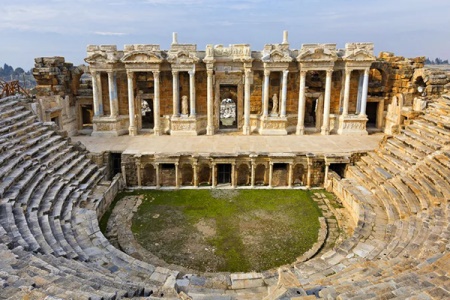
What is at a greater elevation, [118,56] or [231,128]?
[118,56]

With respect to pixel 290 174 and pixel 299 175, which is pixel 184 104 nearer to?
pixel 290 174

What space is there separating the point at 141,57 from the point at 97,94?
3.44 m

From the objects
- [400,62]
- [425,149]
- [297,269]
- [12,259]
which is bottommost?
[297,269]

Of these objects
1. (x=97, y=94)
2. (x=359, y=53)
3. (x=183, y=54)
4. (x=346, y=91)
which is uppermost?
(x=359, y=53)

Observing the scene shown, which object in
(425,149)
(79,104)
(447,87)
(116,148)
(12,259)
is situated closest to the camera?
(12,259)

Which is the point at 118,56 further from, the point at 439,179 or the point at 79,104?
the point at 439,179

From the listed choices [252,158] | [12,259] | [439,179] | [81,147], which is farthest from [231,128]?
[12,259]

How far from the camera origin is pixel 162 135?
21844mm

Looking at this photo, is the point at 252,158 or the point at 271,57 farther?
the point at 271,57

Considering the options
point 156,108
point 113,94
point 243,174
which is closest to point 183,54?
point 156,108

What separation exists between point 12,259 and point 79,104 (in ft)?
56.2

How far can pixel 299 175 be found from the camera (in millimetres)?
17891

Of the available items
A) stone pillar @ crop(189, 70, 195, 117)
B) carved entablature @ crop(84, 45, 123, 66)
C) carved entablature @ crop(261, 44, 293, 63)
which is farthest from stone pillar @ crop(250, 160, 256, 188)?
carved entablature @ crop(84, 45, 123, 66)

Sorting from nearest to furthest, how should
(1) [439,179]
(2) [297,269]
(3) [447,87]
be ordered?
(2) [297,269] → (1) [439,179] → (3) [447,87]
